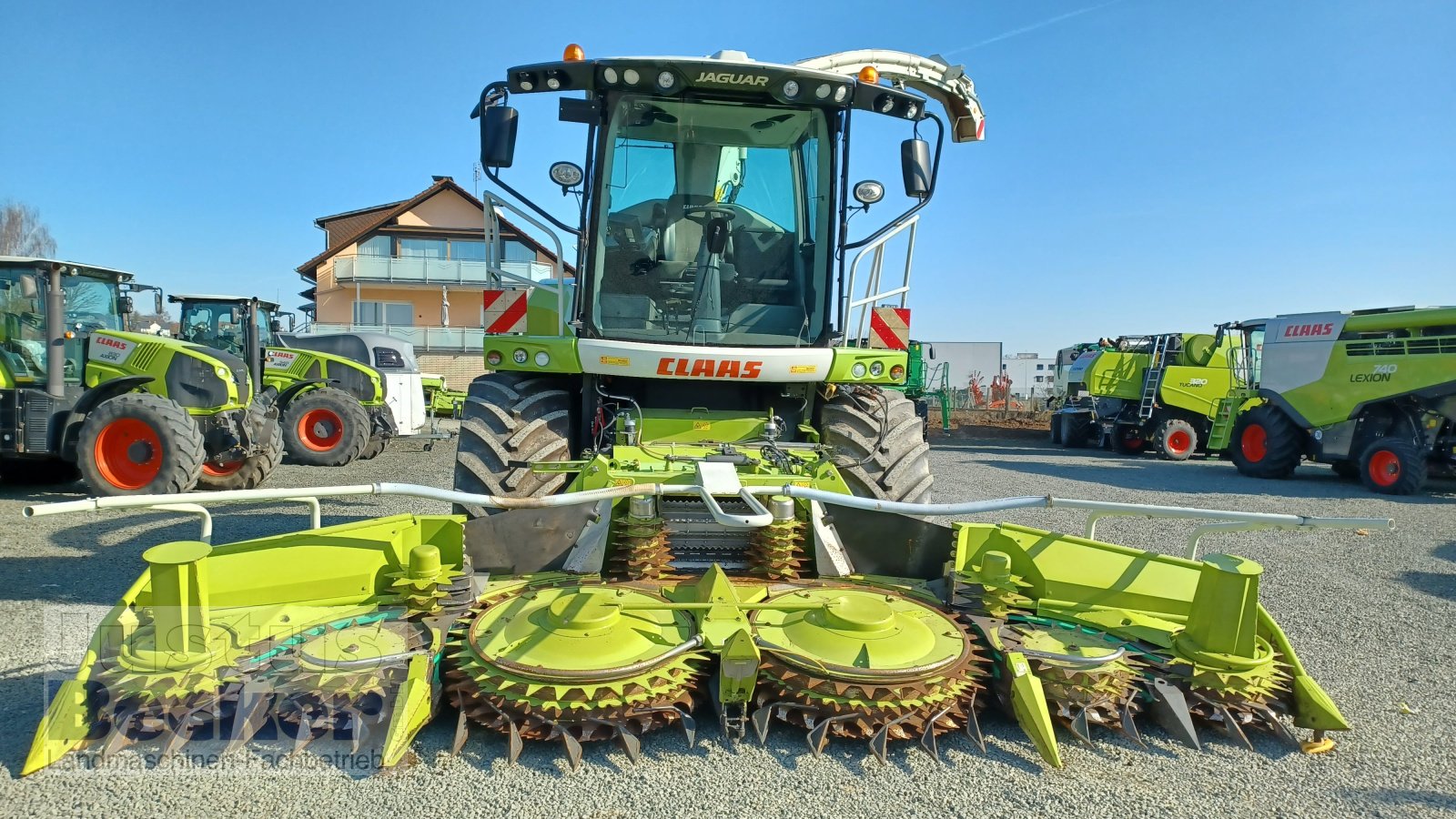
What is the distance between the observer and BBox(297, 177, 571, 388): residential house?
2822 cm

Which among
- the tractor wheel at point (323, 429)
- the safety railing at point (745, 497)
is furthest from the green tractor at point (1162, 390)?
the tractor wheel at point (323, 429)

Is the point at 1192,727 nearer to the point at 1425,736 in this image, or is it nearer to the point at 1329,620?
the point at 1425,736

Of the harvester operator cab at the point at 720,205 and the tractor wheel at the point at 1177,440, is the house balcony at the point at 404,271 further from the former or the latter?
the harvester operator cab at the point at 720,205

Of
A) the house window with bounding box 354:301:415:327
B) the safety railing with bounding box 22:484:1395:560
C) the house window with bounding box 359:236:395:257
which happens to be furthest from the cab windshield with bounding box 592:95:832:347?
the house window with bounding box 359:236:395:257

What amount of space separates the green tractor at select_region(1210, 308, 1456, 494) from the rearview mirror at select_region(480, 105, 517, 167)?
38.9ft

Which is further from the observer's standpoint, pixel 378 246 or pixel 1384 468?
pixel 378 246

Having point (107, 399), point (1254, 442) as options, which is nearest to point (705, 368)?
point (107, 399)

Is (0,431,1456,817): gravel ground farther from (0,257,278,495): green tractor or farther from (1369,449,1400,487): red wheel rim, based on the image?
(1369,449,1400,487): red wheel rim

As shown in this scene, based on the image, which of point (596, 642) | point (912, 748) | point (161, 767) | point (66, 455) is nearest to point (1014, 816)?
point (912, 748)

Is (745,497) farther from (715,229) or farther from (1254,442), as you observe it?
(1254,442)

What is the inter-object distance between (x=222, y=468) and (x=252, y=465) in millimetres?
401

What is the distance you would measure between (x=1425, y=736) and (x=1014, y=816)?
1.92 metres

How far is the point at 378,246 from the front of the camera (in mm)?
31781

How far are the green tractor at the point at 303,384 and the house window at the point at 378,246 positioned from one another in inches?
768
